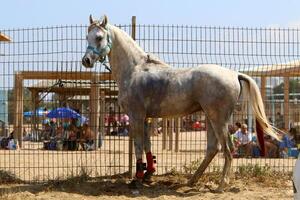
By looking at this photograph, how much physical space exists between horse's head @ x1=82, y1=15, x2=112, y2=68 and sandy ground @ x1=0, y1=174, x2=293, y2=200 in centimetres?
194

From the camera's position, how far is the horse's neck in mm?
8875

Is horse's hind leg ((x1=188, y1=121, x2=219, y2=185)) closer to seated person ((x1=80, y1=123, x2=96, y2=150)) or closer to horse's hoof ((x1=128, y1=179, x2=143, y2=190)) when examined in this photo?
horse's hoof ((x1=128, y1=179, x2=143, y2=190))

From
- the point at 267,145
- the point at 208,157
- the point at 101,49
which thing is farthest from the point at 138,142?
the point at 267,145

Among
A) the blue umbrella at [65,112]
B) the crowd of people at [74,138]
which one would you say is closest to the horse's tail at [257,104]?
the crowd of people at [74,138]

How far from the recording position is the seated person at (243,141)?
552 inches

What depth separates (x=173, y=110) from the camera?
28.4 ft

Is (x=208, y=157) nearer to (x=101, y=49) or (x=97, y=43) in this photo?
(x=101, y=49)

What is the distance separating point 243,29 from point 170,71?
1.90 m

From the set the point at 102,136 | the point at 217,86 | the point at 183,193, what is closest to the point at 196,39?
the point at 217,86

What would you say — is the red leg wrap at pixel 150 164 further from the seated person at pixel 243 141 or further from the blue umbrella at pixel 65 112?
the seated person at pixel 243 141

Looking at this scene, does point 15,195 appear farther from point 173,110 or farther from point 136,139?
point 173,110

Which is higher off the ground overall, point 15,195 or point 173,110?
point 173,110

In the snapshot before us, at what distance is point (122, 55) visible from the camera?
8.92 meters

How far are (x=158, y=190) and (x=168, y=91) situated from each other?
5.14 ft
